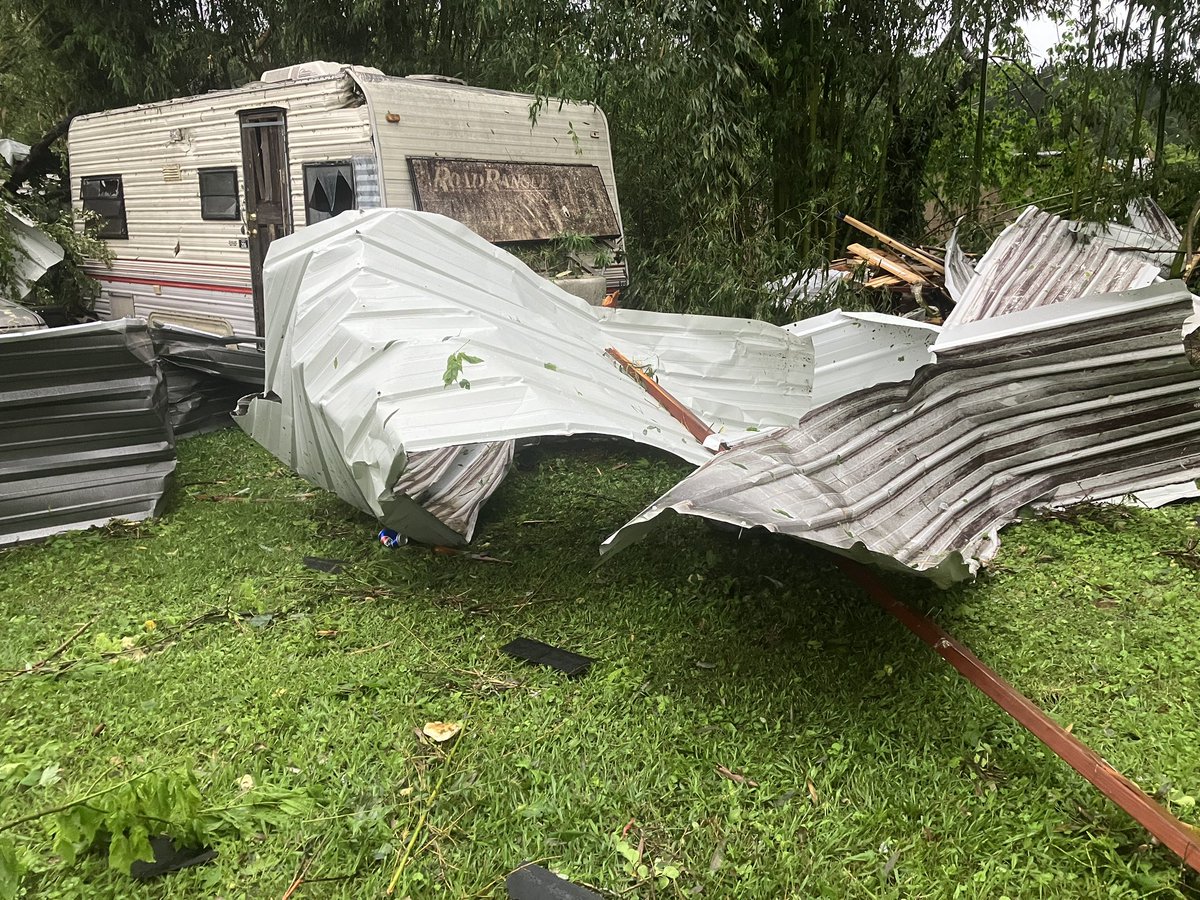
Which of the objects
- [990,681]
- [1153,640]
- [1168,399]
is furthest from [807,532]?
[1168,399]

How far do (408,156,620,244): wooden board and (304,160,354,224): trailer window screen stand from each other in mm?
517

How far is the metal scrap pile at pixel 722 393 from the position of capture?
3742mm

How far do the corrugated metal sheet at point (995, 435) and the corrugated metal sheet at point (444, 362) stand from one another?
515mm

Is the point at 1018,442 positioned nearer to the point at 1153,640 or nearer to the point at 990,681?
the point at 1153,640

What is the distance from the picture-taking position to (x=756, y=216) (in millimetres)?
6832

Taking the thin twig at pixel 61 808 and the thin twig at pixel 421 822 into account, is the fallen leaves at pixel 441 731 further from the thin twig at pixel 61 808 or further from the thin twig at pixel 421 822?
the thin twig at pixel 61 808

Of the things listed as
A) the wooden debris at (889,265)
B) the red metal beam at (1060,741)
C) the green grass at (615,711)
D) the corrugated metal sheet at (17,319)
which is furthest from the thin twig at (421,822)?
the corrugated metal sheet at (17,319)

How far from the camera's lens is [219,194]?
26.2 ft

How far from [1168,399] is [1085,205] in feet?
10.2

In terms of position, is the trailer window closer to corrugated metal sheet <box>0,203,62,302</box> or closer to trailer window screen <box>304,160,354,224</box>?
trailer window screen <box>304,160,354,224</box>

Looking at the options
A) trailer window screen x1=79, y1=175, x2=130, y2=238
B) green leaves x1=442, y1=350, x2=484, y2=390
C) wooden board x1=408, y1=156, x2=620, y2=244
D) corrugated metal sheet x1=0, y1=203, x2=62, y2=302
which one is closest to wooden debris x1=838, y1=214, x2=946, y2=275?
wooden board x1=408, y1=156, x2=620, y2=244

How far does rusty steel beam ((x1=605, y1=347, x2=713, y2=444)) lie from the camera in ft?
14.9

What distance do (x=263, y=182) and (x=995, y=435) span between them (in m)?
6.20

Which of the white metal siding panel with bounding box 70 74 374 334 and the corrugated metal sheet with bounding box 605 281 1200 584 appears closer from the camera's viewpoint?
the corrugated metal sheet with bounding box 605 281 1200 584
